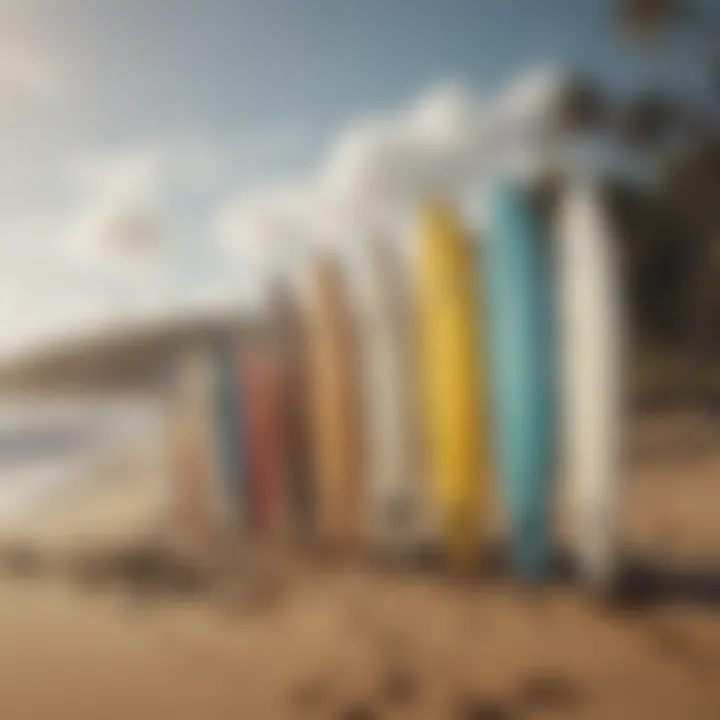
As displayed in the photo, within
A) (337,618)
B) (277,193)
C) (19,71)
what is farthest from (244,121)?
(337,618)

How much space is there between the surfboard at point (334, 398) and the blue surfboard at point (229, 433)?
74 mm

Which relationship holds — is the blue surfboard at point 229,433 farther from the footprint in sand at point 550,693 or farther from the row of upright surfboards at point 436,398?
the footprint in sand at point 550,693

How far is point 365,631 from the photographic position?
82 cm

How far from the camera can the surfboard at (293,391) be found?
88 centimetres

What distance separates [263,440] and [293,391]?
0.06 metres

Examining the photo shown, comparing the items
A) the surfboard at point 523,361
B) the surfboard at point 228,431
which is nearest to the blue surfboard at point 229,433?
the surfboard at point 228,431

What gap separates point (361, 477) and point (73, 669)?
302mm

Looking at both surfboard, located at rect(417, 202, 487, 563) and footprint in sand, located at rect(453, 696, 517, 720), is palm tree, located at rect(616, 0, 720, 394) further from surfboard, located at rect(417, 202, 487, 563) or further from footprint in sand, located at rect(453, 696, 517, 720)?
footprint in sand, located at rect(453, 696, 517, 720)

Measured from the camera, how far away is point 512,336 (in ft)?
2.78

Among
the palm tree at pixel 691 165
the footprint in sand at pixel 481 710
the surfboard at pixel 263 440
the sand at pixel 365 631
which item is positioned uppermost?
the palm tree at pixel 691 165

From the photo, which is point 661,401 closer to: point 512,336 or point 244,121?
point 512,336

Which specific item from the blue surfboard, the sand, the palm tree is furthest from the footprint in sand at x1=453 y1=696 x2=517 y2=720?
the palm tree

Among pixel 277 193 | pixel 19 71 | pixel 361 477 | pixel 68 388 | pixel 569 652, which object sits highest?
pixel 19 71

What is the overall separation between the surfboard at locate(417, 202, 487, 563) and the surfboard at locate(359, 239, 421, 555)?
0.06ft
